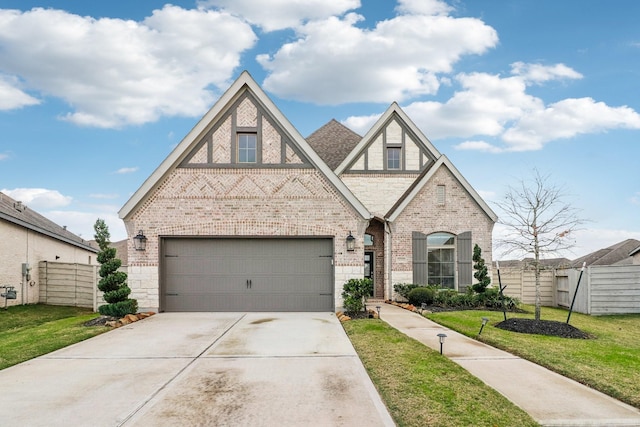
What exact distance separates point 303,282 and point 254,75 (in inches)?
263

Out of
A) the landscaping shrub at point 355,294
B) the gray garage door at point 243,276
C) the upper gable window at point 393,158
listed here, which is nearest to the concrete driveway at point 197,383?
the landscaping shrub at point 355,294

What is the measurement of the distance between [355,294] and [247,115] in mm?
6461

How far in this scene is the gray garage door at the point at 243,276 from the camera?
45.6 ft

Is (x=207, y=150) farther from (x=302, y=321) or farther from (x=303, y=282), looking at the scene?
(x=302, y=321)

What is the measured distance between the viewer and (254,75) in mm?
14023

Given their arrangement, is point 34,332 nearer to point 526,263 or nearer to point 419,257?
point 419,257

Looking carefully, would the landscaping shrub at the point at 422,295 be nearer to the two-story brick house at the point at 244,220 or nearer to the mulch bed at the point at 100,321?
the two-story brick house at the point at 244,220

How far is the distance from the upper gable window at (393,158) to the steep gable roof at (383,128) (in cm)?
82

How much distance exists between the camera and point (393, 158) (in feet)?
65.1

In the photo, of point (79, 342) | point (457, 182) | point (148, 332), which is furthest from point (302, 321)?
point (457, 182)

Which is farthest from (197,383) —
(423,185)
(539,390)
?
(423,185)

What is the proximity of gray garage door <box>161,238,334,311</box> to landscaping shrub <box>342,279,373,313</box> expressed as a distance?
79 centimetres

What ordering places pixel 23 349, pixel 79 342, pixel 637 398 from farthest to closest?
pixel 79 342 → pixel 23 349 → pixel 637 398

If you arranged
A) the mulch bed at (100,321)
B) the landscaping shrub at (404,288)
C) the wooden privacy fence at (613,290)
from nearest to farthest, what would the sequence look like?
the mulch bed at (100,321)
the wooden privacy fence at (613,290)
the landscaping shrub at (404,288)
